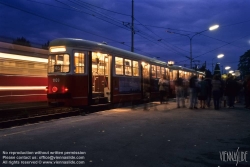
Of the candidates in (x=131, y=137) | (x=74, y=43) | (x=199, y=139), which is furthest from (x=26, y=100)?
(x=199, y=139)

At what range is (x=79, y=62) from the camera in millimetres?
13016

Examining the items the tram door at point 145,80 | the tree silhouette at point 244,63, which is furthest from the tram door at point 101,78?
the tree silhouette at point 244,63

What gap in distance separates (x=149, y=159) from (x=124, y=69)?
11306 mm

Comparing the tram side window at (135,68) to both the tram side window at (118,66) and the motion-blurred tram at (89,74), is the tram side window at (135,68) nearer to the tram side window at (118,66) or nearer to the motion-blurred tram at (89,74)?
the motion-blurred tram at (89,74)

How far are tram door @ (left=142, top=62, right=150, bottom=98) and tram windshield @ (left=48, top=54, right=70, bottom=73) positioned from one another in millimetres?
7829

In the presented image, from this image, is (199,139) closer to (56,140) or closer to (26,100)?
(56,140)

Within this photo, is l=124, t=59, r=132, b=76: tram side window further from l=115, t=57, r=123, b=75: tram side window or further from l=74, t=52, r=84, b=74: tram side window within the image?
l=74, t=52, r=84, b=74: tram side window

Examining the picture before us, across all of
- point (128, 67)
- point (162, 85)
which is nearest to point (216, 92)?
point (162, 85)

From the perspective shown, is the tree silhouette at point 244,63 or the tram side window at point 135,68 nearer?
the tram side window at point 135,68

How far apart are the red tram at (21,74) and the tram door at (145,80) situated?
671 centimetres

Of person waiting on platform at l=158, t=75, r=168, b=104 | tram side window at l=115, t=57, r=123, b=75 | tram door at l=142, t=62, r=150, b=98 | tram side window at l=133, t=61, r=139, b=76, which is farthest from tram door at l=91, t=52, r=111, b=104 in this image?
tram door at l=142, t=62, r=150, b=98

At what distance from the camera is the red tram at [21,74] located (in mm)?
13890

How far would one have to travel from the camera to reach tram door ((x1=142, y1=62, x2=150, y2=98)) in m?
19.6

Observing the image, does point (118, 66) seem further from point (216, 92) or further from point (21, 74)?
point (216, 92)
